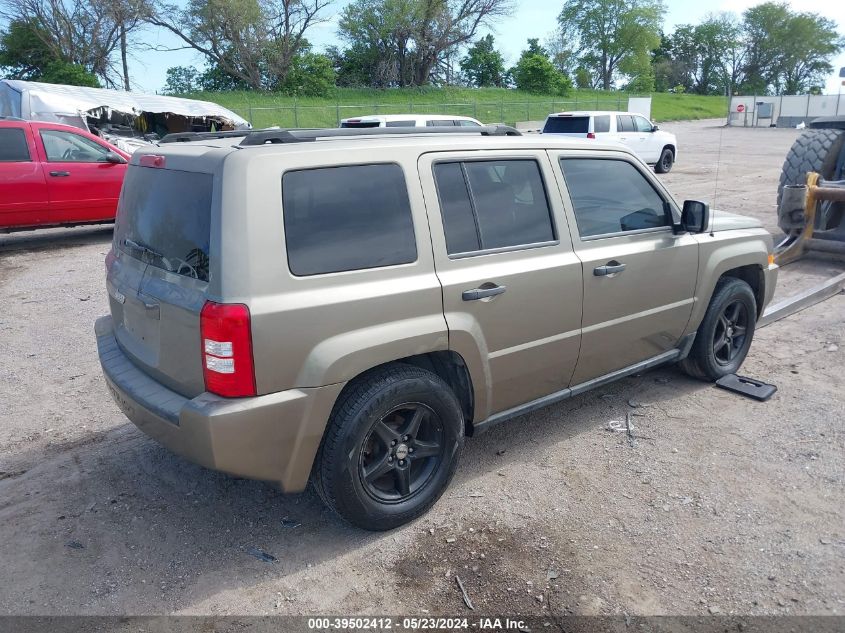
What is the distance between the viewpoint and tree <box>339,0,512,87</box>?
52156 millimetres

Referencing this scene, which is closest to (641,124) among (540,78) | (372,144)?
(372,144)

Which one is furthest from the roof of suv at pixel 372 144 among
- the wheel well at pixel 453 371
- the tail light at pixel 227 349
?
the wheel well at pixel 453 371

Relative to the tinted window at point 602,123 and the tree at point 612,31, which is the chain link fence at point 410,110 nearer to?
the tinted window at point 602,123

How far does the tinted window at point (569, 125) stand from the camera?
18.0 meters

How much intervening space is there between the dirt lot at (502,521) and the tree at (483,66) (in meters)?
60.7

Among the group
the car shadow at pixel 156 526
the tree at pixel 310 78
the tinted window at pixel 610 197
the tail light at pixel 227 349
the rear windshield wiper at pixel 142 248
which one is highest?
the tree at pixel 310 78

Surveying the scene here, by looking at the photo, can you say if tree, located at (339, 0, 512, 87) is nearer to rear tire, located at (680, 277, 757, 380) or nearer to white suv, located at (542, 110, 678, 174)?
white suv, located at (542, 110, 678, 174)

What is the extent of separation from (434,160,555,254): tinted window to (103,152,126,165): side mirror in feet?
28.0

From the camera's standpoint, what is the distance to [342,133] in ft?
11.8

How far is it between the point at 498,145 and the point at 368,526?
6.67ft

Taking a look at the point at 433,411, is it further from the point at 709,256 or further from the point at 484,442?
the point at 709,256

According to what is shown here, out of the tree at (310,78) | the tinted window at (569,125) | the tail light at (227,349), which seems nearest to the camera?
the tail light at (227,349)

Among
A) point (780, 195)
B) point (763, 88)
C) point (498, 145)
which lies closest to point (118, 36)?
point (780, 195)

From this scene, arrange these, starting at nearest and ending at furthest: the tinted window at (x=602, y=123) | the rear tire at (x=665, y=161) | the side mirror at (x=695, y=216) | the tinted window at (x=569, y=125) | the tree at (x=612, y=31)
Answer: the side mirror at (x=695, y=216), the tinted window at (x=569, y=125), the tinted window at (x=602, y=123), the rear tire at (x=665, y=161), the tree at (x=612, y=31)
